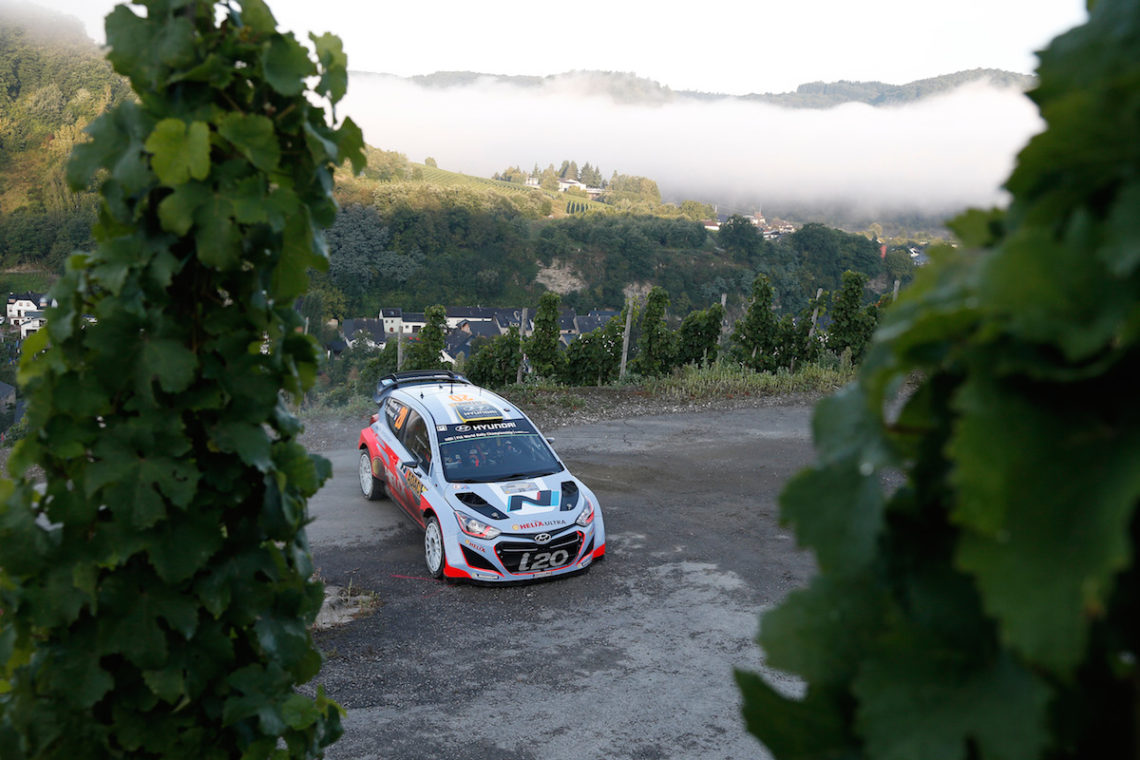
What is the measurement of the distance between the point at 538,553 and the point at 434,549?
3.84ft

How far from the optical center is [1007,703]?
0.72 m

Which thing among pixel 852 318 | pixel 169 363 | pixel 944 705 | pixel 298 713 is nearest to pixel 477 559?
pixel 298 713

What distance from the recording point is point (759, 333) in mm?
21031

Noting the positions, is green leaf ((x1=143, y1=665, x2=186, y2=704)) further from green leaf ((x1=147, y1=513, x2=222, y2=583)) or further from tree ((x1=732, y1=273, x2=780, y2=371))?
tree ((x1=732, y1=273, x2=780, y2=371))

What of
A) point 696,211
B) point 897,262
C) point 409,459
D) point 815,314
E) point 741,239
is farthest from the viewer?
point 696,211

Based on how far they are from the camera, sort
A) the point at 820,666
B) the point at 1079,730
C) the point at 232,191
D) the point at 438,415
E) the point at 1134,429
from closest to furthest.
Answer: the point at 1134,429 < the point at 1079,730 < the point at 820,666 < the point at 232,191 < the point at 438,415

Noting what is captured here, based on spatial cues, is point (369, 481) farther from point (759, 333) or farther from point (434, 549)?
point (759, 333)

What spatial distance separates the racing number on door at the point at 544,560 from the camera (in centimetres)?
824

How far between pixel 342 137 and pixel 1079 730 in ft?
7.71

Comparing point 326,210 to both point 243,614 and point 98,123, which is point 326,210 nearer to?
point 98,123

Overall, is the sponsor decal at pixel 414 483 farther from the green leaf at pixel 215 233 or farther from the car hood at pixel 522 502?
the green leaf at pixel 215 233

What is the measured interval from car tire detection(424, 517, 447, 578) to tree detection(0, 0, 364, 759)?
5.98 m

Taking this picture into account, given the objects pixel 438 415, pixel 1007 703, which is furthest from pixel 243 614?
pixel 438 415

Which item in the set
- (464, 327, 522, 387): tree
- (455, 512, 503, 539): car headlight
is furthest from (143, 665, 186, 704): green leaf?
(464, 327, 522, 387): tree
